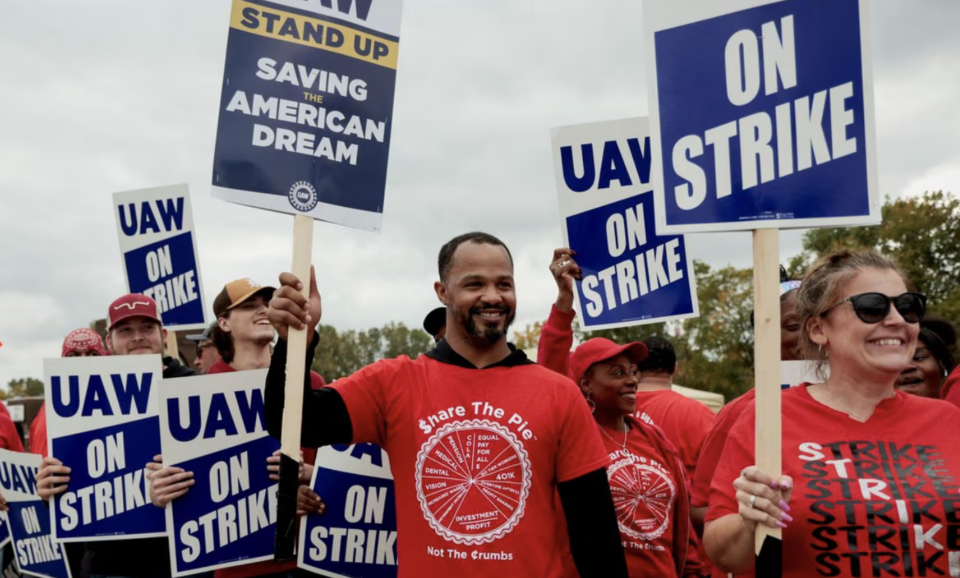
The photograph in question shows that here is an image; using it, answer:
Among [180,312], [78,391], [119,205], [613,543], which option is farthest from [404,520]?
[119,205]

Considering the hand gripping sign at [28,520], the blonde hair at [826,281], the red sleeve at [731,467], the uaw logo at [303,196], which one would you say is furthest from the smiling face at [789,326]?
the hand gripping sign at [28,520]

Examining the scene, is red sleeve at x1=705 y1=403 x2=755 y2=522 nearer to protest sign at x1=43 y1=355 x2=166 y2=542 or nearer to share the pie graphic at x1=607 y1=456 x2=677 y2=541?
share the pie graphic at x1=607 y1=456 x2=677 y2=541

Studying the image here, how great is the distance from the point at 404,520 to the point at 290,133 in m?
1.54

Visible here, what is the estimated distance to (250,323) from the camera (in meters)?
4.56

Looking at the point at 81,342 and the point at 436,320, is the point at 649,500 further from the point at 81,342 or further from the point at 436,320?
the point at 81,342

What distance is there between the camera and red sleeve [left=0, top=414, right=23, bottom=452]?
5602mm

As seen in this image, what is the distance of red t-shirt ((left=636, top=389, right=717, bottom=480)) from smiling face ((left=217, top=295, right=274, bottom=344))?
215 cm

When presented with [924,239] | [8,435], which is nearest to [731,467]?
[8,435]

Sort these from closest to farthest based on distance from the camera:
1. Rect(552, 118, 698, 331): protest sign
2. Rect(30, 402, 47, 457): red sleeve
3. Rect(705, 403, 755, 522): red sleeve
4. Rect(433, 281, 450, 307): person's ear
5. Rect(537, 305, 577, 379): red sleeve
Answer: Rect(705, 403, 755, 522): red sleeve
Rect(433, 281, 450, 307): person's ear
Rect(537, 305, 577, 379): red sleeve
Rect(552, 118, 698, 331): protest sign
Rect(30, 402, 47, 457): red sleeve

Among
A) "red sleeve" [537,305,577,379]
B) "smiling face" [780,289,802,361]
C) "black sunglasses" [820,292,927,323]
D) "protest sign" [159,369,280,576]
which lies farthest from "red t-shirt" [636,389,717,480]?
"black sunglasses" [820,292,927,323]

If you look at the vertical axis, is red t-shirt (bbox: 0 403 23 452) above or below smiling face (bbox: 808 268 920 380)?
below

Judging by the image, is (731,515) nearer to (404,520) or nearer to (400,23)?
(404,520)

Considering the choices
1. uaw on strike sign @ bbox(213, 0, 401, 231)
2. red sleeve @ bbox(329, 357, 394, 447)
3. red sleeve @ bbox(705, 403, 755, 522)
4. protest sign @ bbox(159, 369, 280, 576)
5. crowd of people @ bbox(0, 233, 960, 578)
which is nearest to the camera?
crowd of people @ bbox(0, 233, 960, 578)

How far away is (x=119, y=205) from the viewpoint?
689 cm
